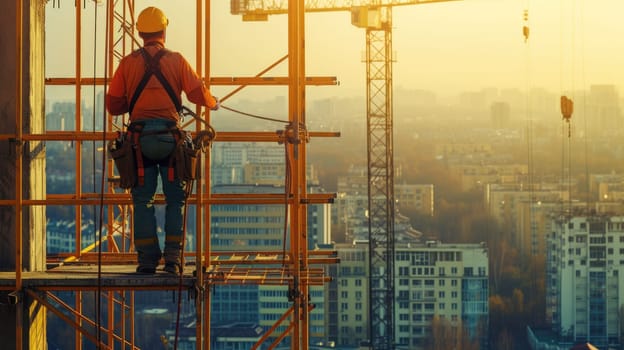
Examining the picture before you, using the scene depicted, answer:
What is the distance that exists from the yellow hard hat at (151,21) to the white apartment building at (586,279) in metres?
55.2

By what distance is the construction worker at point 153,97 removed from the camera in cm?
617

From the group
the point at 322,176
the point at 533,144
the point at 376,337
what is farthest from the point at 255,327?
the point at 533,144

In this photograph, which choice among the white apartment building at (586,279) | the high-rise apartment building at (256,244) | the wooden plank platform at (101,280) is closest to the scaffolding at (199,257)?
the wooden plank platform at (101,280)

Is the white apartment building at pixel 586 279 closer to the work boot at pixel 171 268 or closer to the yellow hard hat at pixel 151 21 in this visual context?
the work boot at pixel 171 268

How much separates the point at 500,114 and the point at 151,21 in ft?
311

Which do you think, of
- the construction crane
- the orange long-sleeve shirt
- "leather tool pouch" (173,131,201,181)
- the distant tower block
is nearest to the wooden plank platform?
"leather tool pouch" (173,131,201,181)

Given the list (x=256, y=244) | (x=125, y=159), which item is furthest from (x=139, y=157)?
(x=256, y=244)

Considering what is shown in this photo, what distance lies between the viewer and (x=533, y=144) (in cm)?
9256

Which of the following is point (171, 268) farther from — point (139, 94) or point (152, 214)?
point (139, 94)

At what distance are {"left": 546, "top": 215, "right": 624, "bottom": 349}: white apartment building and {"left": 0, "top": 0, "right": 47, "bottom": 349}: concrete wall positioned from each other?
5450 centimetres

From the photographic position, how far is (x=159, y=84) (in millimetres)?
6191

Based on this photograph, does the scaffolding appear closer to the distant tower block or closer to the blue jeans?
the blue jeans

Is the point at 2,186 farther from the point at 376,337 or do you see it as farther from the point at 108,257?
the point at 376,337

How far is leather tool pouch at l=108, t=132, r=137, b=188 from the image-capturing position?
615cm
